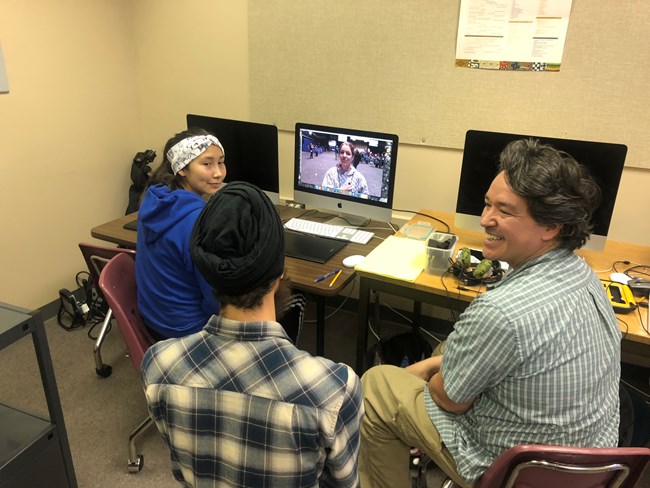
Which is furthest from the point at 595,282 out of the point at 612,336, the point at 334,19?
the point at 334,19

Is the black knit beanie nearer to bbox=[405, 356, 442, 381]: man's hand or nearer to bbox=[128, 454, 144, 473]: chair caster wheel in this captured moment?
bbox=[405, 356, 442, 381]: man's hand

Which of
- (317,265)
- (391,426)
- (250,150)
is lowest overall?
(391,426)

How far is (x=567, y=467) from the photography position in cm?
102

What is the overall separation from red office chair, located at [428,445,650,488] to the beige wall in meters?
1.54

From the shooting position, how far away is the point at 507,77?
7.36ft

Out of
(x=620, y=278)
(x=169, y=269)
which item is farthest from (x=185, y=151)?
(x=620, y=278)

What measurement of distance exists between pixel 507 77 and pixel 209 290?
1.64 m

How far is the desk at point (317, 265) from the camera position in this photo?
1.86 meters

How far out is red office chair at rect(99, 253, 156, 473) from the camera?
1.62 metres

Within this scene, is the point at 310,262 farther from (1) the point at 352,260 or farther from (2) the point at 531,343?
(2) the point at 531,343

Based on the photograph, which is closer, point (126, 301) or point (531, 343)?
point (531, 343)

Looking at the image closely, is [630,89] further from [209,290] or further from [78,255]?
[78,255]

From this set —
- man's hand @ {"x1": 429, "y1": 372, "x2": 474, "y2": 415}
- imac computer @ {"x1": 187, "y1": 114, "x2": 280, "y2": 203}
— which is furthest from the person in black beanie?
imac computer @ {"x1": 187, "y1": 114, "x2": 280, "y2": 203}

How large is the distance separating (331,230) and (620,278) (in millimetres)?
1202
